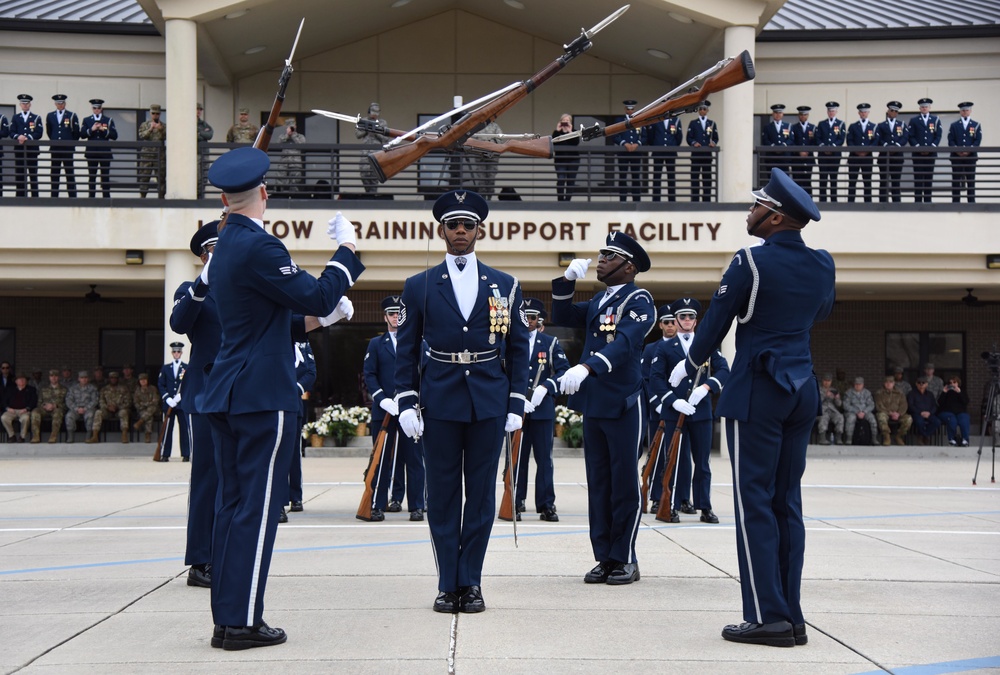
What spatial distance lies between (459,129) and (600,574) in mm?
2945

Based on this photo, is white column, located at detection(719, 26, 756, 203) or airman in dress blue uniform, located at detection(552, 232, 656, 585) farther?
white column, located at detection(719, 26, 756, 203)

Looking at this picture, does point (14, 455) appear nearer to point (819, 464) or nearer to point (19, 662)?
point (819, 464)

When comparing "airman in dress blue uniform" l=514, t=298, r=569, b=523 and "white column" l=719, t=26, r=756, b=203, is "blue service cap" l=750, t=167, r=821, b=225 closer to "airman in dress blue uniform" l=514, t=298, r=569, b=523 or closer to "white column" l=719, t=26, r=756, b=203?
"airman in dress blue uniform" l=514, t=298, r=569, b=523

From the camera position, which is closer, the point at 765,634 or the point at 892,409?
the point at 765,634

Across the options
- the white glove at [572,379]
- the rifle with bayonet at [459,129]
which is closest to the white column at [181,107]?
the rifle with bayonet at [459,129]

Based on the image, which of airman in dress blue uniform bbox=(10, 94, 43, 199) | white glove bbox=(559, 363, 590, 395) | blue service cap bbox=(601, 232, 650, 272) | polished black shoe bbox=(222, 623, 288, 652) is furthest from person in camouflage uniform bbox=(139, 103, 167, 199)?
polished black shoe bbox=(222, 623, 288, 652)

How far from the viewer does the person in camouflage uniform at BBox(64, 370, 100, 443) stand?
894 inches

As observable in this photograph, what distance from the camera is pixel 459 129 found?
295 inches

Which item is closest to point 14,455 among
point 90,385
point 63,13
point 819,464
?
point 90,385

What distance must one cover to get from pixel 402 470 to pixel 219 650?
250 inches

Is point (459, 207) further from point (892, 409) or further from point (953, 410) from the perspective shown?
point (953, 410)

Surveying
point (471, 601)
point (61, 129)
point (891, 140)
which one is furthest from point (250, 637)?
point (891, 140)

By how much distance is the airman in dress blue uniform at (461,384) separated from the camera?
6031 mm

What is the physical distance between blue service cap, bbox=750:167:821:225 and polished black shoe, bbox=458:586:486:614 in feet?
8.02
